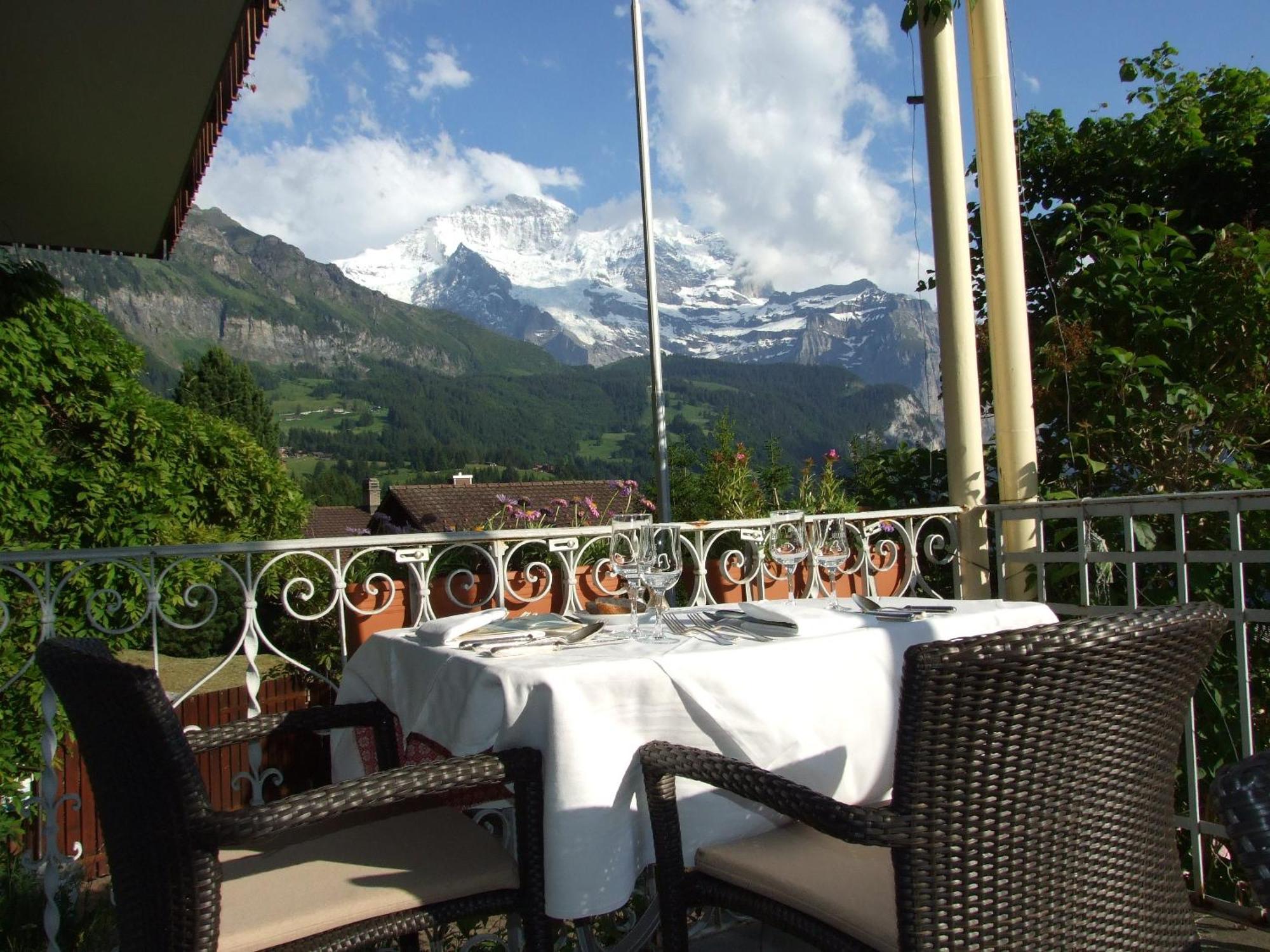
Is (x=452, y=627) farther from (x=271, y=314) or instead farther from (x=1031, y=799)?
(x=271, y=314)

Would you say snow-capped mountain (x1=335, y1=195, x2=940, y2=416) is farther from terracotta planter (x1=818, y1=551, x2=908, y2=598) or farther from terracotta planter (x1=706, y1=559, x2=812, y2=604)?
terracotta planter (x1=706, y1=559, x2=812, y2=604)

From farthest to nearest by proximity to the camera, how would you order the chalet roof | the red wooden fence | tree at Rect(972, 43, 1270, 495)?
the red wooden fence
tree at Rect(972, 43, 1270, 495)
the chalet roof

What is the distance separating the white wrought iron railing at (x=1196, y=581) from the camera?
227cm

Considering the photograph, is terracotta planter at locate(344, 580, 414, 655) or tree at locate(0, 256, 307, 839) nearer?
terracotta planter at locate(344, 580, 414, 655)

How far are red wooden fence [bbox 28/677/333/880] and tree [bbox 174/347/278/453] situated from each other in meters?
29.2

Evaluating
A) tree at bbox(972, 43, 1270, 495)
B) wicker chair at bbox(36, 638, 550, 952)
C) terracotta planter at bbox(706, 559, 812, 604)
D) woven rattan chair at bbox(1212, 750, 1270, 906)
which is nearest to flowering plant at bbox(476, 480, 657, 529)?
terracotta planter at bbox(706, 559, 812, 604)

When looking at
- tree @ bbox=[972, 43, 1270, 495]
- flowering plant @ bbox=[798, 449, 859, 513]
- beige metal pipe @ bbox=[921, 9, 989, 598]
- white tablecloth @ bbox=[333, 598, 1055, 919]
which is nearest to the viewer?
white tablecloth @ bbox=[333, 598, 1055, 919]

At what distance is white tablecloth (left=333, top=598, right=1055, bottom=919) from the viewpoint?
1.39 m

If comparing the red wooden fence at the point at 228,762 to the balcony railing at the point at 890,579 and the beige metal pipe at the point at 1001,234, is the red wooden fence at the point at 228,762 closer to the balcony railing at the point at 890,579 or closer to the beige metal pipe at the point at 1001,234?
the balcony railing at the point at 890,579

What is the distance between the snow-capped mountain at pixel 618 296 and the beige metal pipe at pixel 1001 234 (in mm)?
29152

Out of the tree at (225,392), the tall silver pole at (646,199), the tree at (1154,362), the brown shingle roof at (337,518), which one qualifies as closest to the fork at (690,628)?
the tree at (1154,362)

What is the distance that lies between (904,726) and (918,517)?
95.4 inches

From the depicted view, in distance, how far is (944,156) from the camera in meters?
3.54

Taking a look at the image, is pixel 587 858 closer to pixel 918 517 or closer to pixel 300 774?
pixel 918 517
